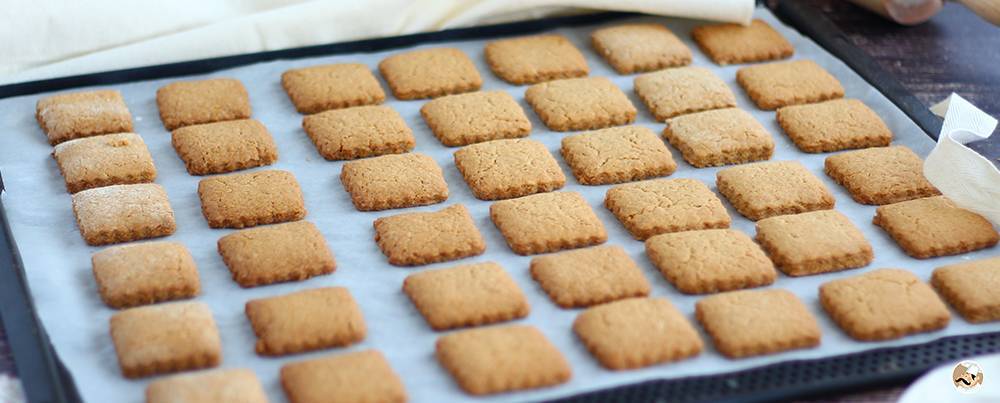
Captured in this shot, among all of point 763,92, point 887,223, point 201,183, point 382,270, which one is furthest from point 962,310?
point 201,183

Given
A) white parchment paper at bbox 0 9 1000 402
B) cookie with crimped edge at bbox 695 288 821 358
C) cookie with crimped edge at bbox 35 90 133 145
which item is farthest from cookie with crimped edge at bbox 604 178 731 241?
cookie with crimped edge at bbox 35 90 133 145

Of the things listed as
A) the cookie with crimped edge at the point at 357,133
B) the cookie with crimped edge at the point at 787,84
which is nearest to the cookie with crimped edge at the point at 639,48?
the cookie with crimped edge at the point at 787,84

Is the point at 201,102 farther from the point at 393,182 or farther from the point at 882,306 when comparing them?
the point at 882,306

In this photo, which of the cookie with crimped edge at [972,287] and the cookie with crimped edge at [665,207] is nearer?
the cookie with crimped edge at [972,287]

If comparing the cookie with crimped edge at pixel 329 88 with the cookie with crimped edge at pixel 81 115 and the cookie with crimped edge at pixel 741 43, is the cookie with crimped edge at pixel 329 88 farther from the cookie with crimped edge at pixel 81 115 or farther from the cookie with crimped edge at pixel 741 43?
the cookie with crimped edge at pixel 741 43

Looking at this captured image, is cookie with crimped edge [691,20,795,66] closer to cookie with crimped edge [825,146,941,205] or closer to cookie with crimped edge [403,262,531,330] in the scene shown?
cookie with crimped edge [825,146,941,205]

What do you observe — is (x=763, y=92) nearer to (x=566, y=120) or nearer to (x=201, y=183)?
(x=566, y=120)
